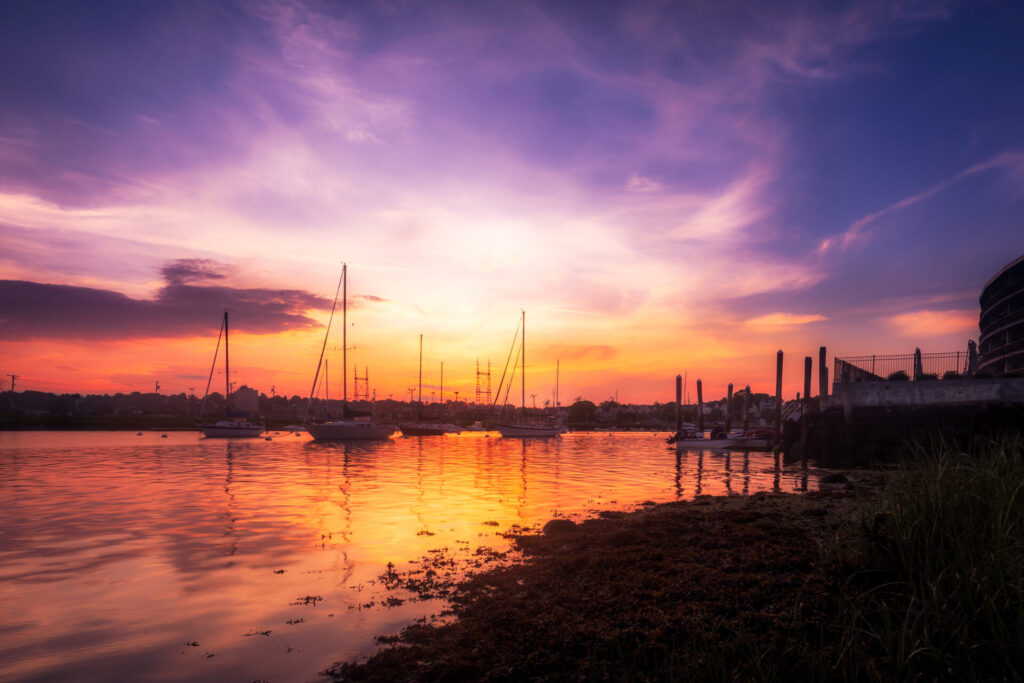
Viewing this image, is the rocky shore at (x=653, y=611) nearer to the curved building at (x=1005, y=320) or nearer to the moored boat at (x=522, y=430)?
the curved building at (x=1005, y=320)

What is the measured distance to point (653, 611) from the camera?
8344 millimetres

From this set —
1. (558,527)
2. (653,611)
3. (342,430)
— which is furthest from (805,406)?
(342,430)

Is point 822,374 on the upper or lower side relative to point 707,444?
upper

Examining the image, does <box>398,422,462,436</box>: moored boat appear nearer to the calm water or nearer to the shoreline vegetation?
the calm water

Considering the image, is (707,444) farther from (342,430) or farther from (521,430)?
(342,430)

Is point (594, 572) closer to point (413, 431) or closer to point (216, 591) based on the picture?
point (216, 591)

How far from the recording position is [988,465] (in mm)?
9438

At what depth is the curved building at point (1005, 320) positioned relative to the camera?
47094 mm

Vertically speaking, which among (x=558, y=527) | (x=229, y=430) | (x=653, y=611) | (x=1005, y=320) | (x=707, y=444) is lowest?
(x=229, y=430)

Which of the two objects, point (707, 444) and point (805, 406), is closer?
point (805, 406)

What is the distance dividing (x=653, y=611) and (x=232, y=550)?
11510 mm

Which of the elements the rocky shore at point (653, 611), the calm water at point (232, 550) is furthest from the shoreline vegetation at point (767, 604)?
the calm water at point (232, 550)

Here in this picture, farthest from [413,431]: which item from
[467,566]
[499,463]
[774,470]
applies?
[467,566]

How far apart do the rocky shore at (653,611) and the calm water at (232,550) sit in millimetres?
1294
